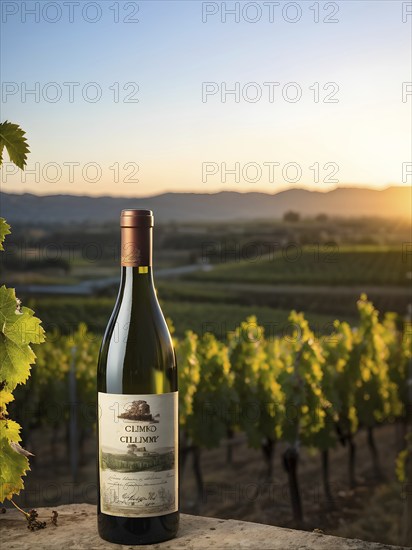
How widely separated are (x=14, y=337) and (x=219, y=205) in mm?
9332

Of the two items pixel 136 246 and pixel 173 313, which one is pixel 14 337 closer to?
pixel 136 246

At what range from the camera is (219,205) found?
458 inches

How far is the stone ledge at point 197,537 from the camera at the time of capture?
2.24m

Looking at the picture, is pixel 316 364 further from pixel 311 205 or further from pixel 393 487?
pixel 311 205

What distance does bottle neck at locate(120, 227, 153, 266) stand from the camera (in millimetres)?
2250

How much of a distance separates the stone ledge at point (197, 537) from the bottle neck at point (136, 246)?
791mm

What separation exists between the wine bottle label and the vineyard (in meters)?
3.95

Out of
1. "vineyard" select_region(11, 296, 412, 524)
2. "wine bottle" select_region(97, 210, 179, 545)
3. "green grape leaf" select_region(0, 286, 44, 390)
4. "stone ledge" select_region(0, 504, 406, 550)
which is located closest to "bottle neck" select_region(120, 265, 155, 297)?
"wine bottle" select_region(97, 210, 179, 545)

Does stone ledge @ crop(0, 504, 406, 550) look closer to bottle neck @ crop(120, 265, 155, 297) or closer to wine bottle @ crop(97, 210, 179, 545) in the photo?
wine bottle @ crop(97, 210, 179, 545)

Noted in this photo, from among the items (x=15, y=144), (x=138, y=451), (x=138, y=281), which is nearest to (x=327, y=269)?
(x=138, y=281)

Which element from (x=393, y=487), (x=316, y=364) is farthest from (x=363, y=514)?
(x=316, y=364)

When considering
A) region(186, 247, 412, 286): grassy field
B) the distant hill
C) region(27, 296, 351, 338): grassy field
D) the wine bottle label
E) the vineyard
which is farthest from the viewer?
region(186, 247, 412, 286): grassy field

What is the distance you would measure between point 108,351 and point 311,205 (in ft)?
32.5

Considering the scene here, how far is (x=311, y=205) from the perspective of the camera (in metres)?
12.1
